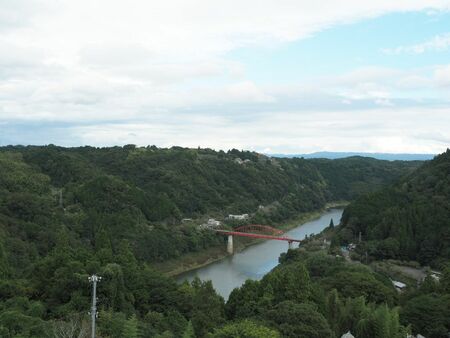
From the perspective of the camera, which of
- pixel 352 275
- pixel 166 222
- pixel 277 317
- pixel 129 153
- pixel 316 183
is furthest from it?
pixel 316 183

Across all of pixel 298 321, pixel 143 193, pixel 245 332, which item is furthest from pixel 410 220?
pixel 143 193

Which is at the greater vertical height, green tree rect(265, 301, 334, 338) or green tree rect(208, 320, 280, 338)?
green tree rect(208, 320, 280, 338)

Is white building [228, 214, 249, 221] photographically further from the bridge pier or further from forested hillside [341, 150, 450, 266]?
forested hillside [341, 150, 450, 266]

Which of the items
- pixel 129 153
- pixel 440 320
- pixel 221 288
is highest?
pixel 129 153

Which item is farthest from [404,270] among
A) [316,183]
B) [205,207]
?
[316,183]

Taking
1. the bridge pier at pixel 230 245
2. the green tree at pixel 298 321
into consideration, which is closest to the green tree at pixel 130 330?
the green tree at pixel 298 321

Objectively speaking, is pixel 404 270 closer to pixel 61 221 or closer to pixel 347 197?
pixel 61 221

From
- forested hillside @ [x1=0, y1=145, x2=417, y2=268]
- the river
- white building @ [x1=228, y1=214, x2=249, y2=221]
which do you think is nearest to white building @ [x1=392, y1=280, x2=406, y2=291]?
the river
